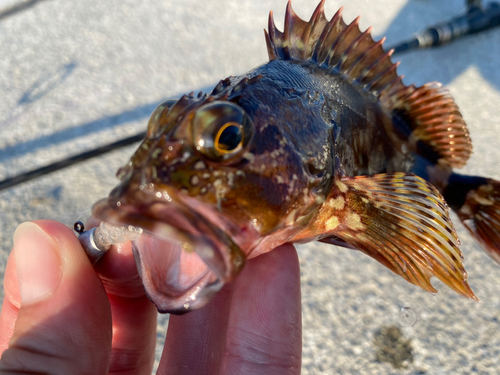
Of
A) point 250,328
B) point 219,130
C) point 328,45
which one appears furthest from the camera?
point 328,45

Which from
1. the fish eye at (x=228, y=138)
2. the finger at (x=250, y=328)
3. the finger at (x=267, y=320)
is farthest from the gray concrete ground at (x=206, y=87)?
the fish eye at (x=228, y=138)

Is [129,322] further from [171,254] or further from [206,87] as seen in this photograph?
[206,87]

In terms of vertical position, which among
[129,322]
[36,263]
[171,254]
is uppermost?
[171,254]

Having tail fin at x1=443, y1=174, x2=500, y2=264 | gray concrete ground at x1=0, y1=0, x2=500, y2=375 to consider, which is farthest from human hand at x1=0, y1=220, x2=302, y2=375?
tail fin at x1=443, y1=174, x2=500, y2=264

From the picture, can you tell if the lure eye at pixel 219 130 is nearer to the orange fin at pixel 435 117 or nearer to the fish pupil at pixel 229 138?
the fish pupil at pixel 229 138

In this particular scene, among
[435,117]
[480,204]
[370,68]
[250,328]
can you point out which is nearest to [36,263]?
[250,328]

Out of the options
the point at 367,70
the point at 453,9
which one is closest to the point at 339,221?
the point at 367,70

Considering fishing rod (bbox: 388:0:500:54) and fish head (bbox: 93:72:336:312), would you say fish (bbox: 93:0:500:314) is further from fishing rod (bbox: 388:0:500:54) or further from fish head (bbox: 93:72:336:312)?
fishing rod (bbox: 388:0:500:54)
